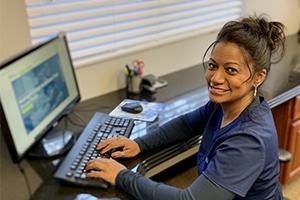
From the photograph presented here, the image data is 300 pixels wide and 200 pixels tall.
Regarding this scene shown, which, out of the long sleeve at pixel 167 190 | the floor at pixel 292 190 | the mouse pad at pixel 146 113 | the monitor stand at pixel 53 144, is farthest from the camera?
the floor at pixel 292 190

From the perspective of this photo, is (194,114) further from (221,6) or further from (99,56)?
(221,6)

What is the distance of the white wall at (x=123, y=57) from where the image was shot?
5.31 feet

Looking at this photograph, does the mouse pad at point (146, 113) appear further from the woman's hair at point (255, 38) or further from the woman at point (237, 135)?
the woman's hair at point (255, 38)

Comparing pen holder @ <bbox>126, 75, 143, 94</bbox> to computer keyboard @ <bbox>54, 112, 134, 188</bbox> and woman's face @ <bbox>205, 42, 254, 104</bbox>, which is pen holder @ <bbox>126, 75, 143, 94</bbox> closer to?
computer keyboard @ <bbox>54, 112, 134, 188</bbox>

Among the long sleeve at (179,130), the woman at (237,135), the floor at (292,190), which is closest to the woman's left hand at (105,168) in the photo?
the woman at (237,135)

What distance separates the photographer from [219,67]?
3.70 ft

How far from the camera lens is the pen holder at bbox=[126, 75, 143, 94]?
2020 millimetres

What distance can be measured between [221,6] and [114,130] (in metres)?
1.45

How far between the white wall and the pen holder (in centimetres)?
8

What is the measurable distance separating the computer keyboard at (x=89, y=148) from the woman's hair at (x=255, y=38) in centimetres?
54

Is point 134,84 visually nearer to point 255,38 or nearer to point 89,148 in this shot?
point 89,148

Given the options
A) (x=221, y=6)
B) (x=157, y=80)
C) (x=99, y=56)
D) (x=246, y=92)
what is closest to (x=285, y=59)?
(x=221, y=6)

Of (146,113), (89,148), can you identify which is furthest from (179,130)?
(89,148)

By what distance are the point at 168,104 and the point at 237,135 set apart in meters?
0.85
